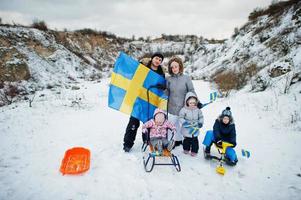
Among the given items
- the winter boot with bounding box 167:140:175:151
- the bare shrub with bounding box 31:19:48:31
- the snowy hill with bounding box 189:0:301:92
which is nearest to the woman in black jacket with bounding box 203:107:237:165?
the winter boot with bounding box 167:140:175:151

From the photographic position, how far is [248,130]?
6.45 metres

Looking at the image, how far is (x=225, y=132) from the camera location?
457 cm

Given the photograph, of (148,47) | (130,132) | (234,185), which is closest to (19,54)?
(130,132)

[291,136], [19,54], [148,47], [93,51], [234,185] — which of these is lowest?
[234,185]

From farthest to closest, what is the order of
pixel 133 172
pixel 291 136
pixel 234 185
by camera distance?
pixel 291 136
pixel 133 172
pixel 234 185

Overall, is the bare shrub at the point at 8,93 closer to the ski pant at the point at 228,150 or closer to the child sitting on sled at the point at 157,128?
the child sitting on sled at the point at 157,128

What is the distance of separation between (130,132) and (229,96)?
7050 mm

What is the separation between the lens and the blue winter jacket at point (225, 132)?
4534 millimetres

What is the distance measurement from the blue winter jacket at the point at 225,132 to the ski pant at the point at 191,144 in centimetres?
44

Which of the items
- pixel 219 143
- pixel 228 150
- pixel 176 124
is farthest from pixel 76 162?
pixel 228 150

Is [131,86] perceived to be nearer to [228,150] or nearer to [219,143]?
[219,143]

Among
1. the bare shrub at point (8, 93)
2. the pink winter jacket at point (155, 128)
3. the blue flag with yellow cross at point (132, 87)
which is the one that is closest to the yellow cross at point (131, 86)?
the blue flag with yellow cross at point (132, 87)

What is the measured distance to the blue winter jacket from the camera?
4.53 metres

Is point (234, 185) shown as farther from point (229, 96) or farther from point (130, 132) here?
point (229, 96)
